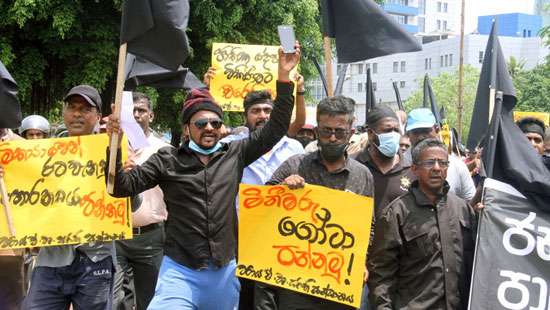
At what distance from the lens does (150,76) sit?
22.8ft

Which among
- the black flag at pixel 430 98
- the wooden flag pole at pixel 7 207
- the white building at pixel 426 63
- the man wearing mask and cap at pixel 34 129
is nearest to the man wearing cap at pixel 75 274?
the wooden flag pole at pixel 7 207

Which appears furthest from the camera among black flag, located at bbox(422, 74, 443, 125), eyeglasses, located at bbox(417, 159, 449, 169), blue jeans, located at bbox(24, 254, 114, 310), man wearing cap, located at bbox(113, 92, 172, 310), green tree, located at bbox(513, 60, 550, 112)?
green tree, located at bbox(513, 60, 550, 112)

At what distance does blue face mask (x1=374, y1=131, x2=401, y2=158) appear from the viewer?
600 centimetres

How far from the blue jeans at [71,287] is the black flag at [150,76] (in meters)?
1.84

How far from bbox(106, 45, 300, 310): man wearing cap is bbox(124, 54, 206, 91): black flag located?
69.6 inches

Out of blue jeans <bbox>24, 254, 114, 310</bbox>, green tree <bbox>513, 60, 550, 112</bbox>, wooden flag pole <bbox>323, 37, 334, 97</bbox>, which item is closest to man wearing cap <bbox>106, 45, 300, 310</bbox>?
wooden flag pole <bbox>323, 37, 334, 97</bbox>

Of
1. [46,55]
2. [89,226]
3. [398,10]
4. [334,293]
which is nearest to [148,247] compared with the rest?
[89,226]

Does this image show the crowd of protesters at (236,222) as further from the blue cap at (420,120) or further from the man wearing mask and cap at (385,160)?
the blue cap at (420,120)

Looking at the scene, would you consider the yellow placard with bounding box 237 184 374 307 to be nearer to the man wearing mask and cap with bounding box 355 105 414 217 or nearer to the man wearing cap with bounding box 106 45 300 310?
the man wearing cap with bounding box 106 45 300 310

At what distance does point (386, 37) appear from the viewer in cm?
595

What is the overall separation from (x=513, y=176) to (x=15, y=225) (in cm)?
353

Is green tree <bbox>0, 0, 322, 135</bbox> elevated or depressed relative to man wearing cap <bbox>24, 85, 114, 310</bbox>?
elevated

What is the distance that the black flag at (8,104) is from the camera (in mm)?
5629

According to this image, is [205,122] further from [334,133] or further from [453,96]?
[453,96]
